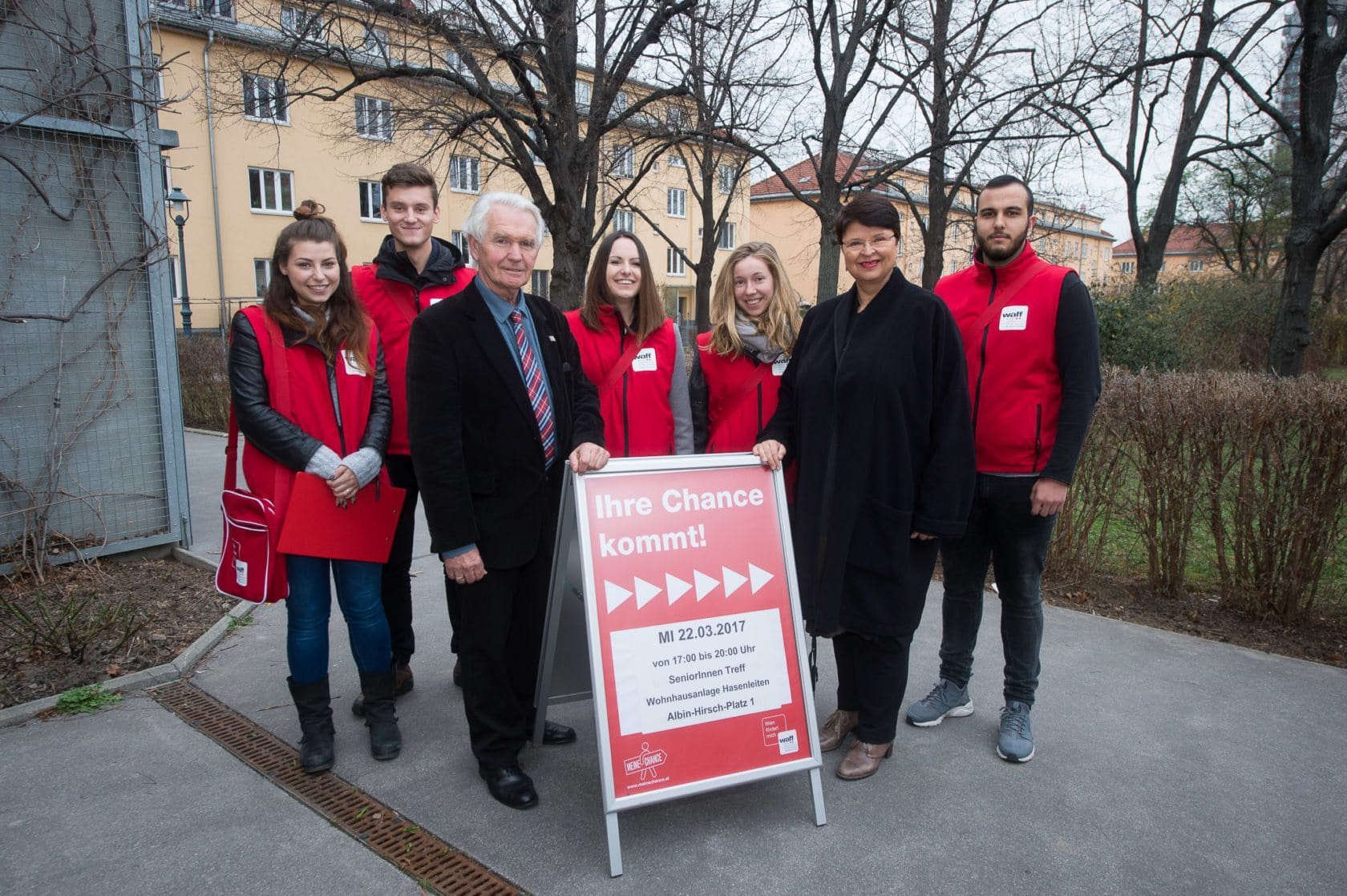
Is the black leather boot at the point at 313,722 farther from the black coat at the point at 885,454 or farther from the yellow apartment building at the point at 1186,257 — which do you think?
the yellow apartment building at the point at 1186,257

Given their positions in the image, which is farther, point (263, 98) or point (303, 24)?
point (263, 98)

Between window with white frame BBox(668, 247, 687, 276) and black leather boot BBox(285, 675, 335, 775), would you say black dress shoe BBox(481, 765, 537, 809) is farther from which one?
window with white frame BBox(668, 247, 687, 276)

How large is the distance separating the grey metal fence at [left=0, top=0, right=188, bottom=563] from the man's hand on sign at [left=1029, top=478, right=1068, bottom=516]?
17.2ft

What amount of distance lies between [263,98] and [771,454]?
432 inches

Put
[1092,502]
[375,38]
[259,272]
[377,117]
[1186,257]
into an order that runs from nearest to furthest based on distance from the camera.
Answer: [1092,502] → [375,38] → [377,117] → [259,272] → [1186,257]

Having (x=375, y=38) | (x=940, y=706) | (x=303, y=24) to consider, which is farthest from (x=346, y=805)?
(x=303, y=24)

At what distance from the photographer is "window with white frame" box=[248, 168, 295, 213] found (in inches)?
1051

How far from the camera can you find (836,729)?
333cm

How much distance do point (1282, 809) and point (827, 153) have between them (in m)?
12.6

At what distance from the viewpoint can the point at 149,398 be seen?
18.1 ft

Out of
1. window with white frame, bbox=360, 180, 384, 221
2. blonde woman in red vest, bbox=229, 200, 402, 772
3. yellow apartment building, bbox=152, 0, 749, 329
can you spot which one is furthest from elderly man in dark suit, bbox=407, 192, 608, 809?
window with white frame, bbox=360, 180, 384, 221

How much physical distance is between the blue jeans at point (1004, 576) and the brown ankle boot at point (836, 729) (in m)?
0.53

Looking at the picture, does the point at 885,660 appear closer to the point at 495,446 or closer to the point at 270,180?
the point at 495,446

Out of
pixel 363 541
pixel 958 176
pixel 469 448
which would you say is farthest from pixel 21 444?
pixel 958 176
